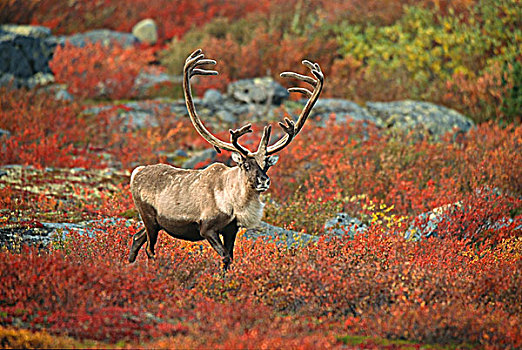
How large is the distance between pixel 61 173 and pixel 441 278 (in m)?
8.03

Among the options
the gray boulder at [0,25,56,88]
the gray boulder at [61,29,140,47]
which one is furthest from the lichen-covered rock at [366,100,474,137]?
the gray boulder at [61,29,140,47]

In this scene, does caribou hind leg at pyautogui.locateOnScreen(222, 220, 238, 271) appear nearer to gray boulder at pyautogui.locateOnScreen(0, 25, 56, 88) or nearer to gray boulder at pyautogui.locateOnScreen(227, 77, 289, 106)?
gray boulder at pyautogui.locateOnScreen(227, 77, 289, 106)

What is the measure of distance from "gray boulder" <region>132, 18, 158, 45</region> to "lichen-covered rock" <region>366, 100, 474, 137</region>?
29.2 ft

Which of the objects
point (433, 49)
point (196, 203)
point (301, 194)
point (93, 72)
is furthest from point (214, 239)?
point (433, 49)

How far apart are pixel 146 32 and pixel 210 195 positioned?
15.6 metres

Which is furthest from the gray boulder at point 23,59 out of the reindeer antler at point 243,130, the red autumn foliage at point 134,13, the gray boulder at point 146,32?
the reindeer antler at point 243,130

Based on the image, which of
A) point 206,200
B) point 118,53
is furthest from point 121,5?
point 206,200

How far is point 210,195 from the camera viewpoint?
643 cm

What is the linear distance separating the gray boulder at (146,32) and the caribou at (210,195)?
47.1 feet

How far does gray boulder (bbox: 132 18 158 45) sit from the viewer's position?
20.8 metres

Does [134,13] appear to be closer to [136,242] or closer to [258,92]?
[258,92]

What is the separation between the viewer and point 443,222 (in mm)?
8828

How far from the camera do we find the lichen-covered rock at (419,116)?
1435 cm

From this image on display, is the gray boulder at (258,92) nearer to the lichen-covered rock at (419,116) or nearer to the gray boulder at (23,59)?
the lichen-covered rock at (419,116)
